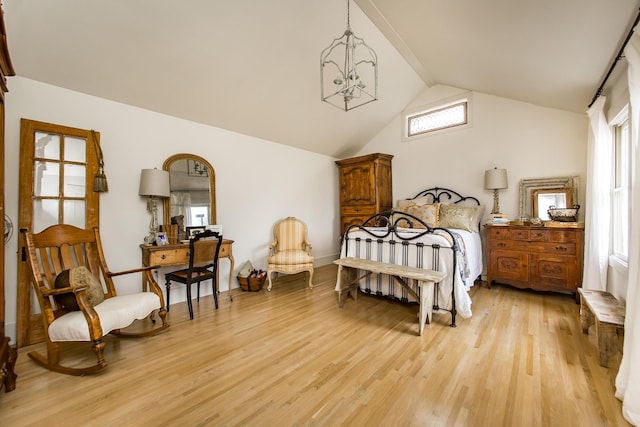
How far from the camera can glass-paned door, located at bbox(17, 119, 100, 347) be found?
2342 millimetres

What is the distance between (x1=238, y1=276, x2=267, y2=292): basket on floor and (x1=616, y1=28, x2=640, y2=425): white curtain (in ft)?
11.4

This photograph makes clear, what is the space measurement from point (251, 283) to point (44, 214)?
2.28 meters

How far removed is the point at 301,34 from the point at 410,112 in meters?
2.92

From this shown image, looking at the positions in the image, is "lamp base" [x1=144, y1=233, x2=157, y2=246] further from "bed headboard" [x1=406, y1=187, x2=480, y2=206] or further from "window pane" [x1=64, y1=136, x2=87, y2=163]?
"bed headboard" [x1=406, y1=187, x2=480, y2=206]

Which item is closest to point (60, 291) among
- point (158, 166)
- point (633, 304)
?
point (158, 166)

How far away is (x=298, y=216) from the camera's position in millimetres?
4926

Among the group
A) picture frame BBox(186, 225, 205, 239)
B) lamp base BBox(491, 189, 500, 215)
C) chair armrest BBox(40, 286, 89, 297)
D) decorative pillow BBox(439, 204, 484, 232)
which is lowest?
chair armrest BBox(40, 286, 89, 297)

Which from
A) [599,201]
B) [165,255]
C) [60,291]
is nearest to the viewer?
[60,291]

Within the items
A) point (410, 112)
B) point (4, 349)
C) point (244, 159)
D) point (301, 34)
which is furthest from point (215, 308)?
point (410, 112)

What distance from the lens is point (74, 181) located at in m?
2.62

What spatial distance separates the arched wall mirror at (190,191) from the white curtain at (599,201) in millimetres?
4413

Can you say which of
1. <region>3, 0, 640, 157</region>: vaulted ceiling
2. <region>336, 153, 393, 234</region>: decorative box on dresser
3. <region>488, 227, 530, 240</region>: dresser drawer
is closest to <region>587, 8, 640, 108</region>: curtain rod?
<region>3, 0, 640, 157</region>: vaulted ceiling

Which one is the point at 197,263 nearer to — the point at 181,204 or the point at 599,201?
the point at 181,204

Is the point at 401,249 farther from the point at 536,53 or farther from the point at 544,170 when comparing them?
the point at 544,170
